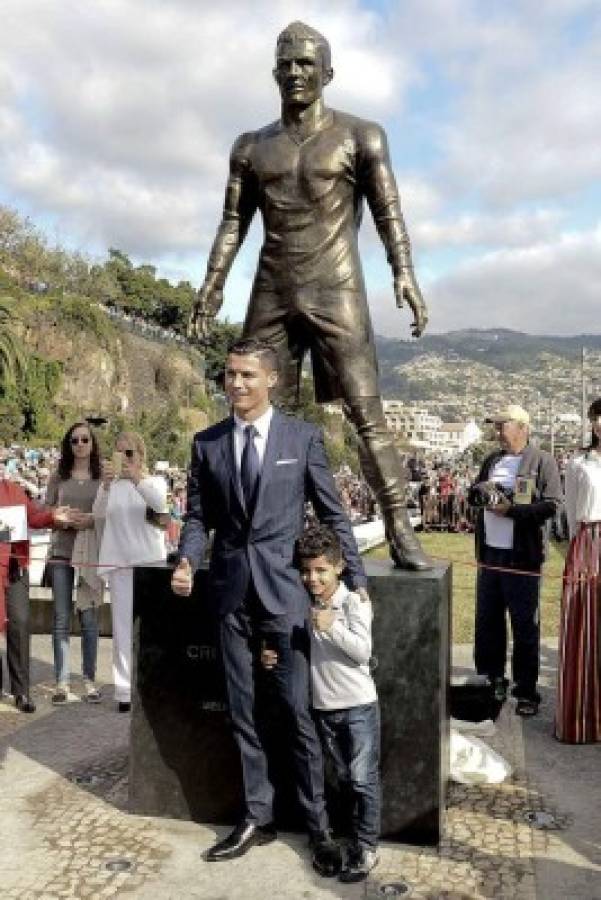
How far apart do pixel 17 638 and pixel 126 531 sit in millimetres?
1034

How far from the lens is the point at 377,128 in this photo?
4.33 m

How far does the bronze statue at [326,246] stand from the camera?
4.27 metres

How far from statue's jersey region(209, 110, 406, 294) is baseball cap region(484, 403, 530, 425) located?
167 cm

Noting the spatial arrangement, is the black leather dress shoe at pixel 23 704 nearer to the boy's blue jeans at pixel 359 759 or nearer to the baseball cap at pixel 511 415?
the boy's blue jeans at pixel 359 759

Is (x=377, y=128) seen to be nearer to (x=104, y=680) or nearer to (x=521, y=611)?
(x=521, y=611)

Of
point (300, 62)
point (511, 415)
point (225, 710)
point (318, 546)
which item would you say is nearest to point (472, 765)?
point (225, 710)

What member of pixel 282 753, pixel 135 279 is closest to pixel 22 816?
pixel 282 753

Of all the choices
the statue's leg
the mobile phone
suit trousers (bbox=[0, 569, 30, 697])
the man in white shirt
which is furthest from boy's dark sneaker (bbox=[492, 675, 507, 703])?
suit trousers (bbox=[0, 569, 30, 697])

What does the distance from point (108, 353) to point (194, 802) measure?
4096 centimetres

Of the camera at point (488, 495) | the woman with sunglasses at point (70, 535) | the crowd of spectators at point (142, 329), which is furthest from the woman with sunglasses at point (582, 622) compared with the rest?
the crowd of spectators at point (142, 329)

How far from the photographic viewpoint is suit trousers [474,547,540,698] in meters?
5.74

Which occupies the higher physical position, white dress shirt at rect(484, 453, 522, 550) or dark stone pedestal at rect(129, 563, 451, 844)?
white dress shirt at rect(484, 453, 522, 550)

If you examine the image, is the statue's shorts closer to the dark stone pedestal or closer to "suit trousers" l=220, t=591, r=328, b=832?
the dark stone pedestal

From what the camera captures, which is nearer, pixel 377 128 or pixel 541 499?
pixel 377 128
